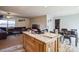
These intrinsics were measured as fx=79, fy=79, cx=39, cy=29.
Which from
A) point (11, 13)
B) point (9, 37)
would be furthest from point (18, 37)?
point (11, 13)

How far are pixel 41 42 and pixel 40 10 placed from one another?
0.52 meters

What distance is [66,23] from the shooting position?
137 centimetres

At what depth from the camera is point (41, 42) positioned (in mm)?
1272

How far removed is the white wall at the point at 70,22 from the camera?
4.26 feet

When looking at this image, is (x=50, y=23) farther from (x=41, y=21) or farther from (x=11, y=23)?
(x=11, y=23)

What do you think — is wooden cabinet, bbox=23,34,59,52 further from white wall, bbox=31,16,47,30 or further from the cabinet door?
white wall, bbox=31,16,47,30

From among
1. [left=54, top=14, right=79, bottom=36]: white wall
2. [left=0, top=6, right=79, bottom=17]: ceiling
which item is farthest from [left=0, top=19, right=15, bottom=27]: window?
[left=54, top=14, right=79, bottom=36]: white wall

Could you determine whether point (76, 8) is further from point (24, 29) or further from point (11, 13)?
point (11, 13)

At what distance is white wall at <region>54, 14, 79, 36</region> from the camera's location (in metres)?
1.30

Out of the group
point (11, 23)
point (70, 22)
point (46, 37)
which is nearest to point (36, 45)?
point (46, 37)

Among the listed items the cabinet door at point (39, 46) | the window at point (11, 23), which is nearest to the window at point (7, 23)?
the window at point (11, 23)

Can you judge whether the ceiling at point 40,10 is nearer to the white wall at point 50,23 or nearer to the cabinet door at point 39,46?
the white wall at point 50,23

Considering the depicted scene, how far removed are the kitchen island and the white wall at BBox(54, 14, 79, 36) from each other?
0.22 m
